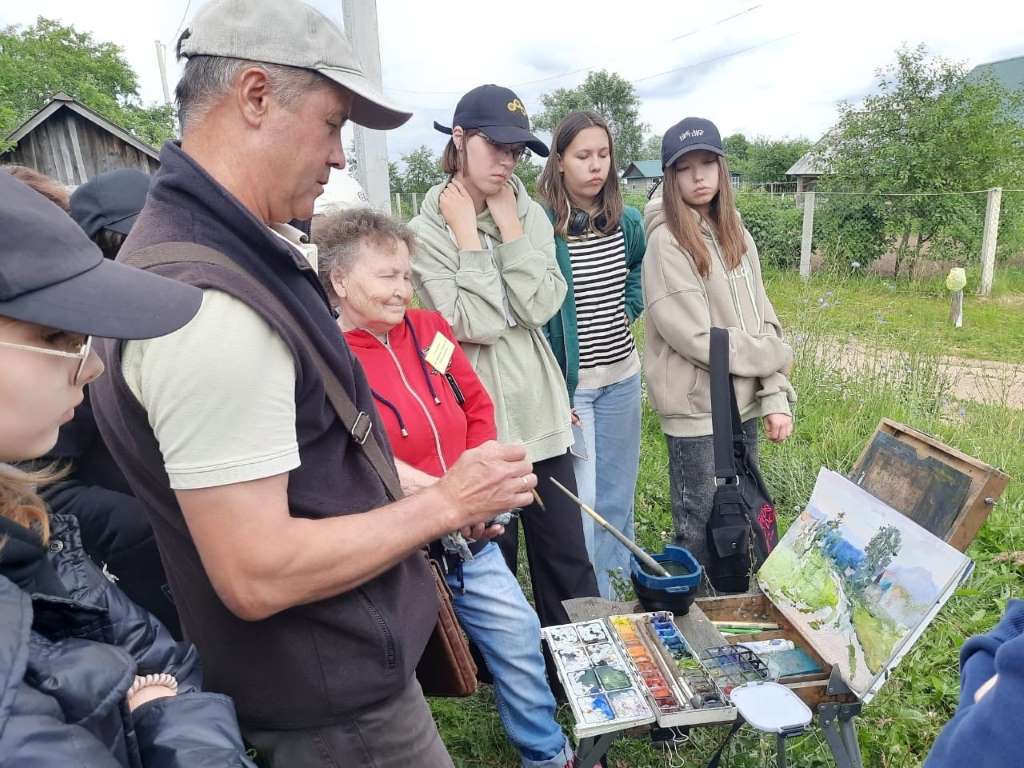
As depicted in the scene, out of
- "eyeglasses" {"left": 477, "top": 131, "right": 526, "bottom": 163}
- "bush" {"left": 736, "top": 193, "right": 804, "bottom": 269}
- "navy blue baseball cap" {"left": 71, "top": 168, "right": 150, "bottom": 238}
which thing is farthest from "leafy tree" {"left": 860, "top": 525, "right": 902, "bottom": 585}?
"bush" {"left": 736, "top": 193, "right": 804, "bottom": 269}

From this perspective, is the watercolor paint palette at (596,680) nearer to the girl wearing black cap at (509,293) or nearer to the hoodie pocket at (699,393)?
the girl wearing black cap at (509,293)

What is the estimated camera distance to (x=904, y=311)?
980 centimetres

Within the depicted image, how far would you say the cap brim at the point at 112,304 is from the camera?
2.75 ft

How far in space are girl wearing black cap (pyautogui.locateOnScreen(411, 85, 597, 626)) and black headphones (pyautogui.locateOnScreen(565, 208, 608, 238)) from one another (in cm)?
28

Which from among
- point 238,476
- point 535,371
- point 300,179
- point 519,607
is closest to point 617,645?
point 519,607

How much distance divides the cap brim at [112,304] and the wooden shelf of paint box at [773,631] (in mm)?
1687

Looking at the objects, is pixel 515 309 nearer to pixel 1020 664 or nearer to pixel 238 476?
pixel 238 476

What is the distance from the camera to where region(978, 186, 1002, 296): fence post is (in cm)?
1072

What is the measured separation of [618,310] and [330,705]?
208 cm

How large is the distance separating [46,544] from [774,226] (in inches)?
653

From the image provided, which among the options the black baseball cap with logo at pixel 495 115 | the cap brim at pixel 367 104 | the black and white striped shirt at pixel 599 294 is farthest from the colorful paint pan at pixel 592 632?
the black baseball cap with logo at pixel 495 115

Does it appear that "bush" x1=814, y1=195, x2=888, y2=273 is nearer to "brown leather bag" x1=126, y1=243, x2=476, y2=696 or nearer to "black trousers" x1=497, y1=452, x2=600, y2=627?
"black trousers" x1=497, y1=452, x2=600, y2=627

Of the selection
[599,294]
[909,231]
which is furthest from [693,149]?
[909,231]

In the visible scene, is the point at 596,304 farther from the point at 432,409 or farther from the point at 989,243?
the point at 989,243
